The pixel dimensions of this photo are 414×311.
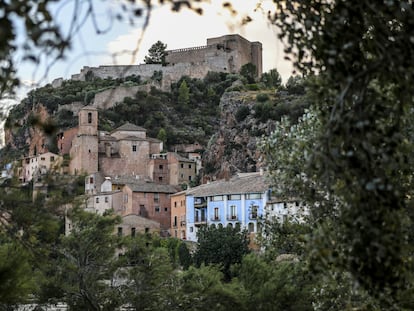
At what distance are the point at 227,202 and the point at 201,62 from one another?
2219 inches

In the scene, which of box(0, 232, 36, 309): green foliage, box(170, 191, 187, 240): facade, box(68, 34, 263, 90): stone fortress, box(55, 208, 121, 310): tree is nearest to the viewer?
box(0, 232, 36, 309): green foliage

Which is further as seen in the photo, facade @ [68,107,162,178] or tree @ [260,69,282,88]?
tree @ [260,69,282,88]

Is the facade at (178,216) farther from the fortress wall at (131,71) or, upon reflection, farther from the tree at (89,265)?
the fortress wall at (131,71)

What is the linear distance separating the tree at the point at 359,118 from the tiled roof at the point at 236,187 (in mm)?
54439

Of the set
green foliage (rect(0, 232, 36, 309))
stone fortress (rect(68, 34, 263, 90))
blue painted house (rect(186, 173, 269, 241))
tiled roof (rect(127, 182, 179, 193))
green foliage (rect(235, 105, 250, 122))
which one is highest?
stone fortress (rect(68, 34, 263, 90))

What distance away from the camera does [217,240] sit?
54.1 m

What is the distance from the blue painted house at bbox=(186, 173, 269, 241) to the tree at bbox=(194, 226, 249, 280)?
4.50m

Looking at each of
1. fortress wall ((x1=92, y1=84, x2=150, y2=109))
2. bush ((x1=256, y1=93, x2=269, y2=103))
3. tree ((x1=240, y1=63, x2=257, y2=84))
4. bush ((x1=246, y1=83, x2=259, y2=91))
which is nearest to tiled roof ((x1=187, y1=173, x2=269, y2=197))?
bush ((x1=256, y1=93, x2=269, y2=103))

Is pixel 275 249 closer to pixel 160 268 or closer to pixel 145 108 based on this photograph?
pixel 160 268

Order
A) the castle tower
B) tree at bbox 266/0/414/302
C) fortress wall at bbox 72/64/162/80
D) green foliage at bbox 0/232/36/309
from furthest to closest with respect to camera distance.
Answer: fortress wall at bbox 72/64/162/80 → the castle tower → green foliage at bbox 0/232/36/309 → tree at bbox 266/0/414/302

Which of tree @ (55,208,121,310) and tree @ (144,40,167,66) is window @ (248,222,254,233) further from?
tree @ (144,40,167,66)

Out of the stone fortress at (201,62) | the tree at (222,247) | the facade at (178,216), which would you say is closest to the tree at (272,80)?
the stone fortress at (201,62)

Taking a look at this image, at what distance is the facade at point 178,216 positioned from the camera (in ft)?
232

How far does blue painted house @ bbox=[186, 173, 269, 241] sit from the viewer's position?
61.8 metres
